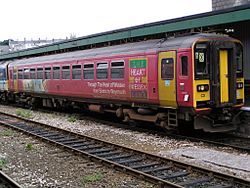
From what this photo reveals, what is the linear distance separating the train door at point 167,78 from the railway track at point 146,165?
2.18 meters

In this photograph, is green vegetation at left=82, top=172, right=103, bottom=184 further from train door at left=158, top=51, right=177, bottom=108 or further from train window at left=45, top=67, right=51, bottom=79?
train window at left=45, top=67, right=51, bottom=79

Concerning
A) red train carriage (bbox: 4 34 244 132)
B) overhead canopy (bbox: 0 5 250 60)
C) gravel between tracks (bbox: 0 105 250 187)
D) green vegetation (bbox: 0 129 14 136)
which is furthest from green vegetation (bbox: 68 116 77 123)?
overhead canopy (bbox: 0 5 250 60)

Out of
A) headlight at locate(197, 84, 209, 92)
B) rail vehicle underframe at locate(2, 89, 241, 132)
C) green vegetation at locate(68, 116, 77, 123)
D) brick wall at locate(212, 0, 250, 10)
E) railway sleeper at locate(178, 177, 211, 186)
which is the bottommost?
railway sleeper at locate(178, 177, 211, 186)

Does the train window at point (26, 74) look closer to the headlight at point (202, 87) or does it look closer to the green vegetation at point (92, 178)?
the headlight at point (202, 87)

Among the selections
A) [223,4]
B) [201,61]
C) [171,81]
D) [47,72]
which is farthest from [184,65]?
[223,4]

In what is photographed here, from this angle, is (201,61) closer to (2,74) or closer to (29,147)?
(29,147)

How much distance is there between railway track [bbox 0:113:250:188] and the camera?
7406 millimetres

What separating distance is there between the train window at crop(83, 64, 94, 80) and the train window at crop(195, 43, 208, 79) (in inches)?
229

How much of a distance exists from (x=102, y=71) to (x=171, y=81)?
4.21 metres

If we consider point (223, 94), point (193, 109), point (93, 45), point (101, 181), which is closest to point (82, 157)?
point (101, 181)

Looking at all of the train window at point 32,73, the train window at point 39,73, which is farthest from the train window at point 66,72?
the train window at point 32,73

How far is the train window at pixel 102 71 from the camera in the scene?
49.6 ft

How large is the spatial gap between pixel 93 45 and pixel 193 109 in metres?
11.4

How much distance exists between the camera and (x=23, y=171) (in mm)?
8977
